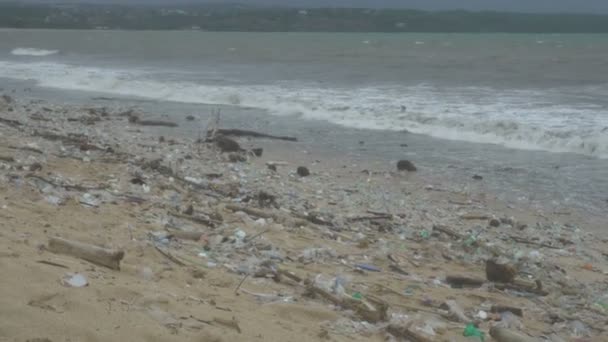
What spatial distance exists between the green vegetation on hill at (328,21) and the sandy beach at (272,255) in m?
95.8

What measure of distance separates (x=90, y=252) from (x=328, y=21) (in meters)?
104

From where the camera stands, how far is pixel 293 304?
170 inches

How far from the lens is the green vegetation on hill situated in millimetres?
102688

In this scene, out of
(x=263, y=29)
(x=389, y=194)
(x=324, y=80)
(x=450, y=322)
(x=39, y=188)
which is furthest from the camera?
(x=263, y=29)

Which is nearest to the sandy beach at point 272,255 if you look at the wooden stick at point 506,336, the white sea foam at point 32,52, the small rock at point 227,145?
the wooden stick at point 506,336

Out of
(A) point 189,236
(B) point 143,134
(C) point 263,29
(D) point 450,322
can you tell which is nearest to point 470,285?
(D) point 450,322

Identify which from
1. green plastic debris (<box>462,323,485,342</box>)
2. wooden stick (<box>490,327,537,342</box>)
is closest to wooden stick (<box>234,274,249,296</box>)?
green plastic debris (<box>462,323,485,342</box>)

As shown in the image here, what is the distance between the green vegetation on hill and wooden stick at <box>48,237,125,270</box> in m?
100

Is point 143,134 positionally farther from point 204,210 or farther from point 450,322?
point 450,322

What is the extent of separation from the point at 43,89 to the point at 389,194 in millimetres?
18718

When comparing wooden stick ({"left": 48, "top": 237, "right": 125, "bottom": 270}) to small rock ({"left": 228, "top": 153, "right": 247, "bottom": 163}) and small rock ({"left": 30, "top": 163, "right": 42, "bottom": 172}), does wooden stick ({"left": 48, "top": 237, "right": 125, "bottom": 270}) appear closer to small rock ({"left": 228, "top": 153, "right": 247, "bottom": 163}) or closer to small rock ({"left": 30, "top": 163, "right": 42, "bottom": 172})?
small rock ({"left": 30, "top": 163, "right": 42, "bottom": 172})

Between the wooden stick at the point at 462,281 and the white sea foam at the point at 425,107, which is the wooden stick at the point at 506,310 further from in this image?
the white sea foam at the point at 425,107

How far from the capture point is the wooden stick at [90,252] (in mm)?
4258

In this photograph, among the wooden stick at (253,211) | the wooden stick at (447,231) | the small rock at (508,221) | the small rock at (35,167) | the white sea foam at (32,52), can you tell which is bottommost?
the white sea foam at (32,52)
